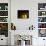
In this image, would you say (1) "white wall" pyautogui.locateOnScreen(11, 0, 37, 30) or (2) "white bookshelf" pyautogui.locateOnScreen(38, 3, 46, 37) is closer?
(1) "white wall" pyautogui.locateOnScreen(11, 0, 37, 30)

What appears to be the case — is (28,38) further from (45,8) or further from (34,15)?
(45,8)

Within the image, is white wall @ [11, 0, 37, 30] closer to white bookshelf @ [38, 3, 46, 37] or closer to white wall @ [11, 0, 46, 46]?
white wall @ [11, 0, 46, 46]

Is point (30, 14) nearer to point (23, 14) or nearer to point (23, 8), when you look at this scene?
point (23, 14)

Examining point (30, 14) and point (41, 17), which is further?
point (41, 17)

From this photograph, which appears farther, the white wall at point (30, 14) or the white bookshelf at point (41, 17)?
the white bookshelf at point (41, 17)

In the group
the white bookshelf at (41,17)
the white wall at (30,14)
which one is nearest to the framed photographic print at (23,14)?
the white wall at (30,14)

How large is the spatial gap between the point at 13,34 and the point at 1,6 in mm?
1661

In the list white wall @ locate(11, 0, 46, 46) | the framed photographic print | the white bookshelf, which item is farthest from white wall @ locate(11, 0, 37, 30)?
the white bookshelf

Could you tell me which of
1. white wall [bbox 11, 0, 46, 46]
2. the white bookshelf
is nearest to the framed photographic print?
white wall [bbox 11, 0, 46, 46]

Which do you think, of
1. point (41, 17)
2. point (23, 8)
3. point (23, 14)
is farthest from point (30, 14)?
point (41, 17)

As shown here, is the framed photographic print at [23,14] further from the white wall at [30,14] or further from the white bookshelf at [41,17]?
the white bookshelf at [41,17]

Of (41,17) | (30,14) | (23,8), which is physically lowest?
(41,17)

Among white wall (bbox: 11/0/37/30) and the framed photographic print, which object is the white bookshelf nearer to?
white wall (bbox: 11/0/37/30)

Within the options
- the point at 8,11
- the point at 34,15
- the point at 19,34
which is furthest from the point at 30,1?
the point at 19,34
